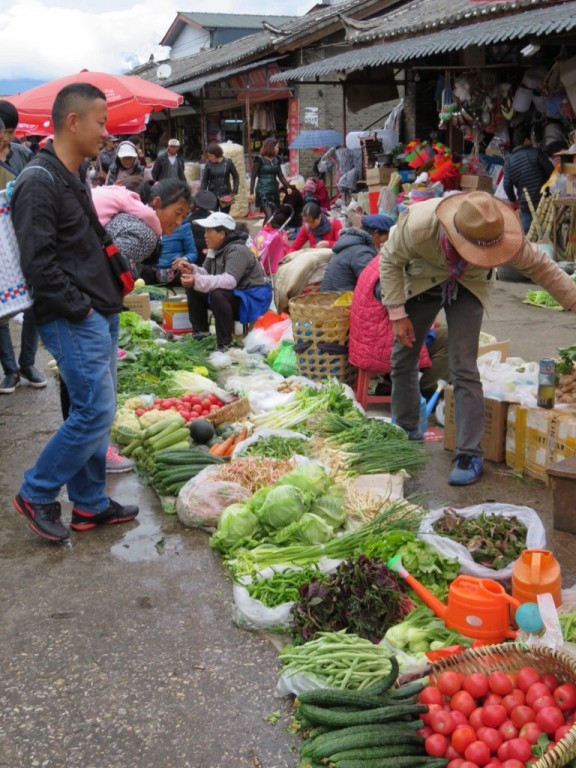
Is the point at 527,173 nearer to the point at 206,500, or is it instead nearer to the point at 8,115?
the point at 8,115

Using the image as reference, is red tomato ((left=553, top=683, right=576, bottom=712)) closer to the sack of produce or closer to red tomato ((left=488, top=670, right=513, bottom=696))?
red tomato ((left=488, top=670, right=513, bottom=696))

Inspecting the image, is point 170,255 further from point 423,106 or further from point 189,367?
point 423,106

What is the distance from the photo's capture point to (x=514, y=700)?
260 cm

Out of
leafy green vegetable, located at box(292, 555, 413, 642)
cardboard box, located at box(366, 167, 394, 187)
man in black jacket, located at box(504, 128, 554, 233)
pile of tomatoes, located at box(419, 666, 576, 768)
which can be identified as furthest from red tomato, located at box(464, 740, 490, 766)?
cardboard box, located at box(366, 167, 394, 187)

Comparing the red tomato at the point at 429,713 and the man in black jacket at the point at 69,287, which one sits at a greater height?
the man in black jacket at the point at 69,287

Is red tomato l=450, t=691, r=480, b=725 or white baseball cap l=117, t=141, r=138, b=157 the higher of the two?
white baseball cap l=117, t=141, r=138, b=157

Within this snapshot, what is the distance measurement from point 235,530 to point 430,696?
60.2 inches

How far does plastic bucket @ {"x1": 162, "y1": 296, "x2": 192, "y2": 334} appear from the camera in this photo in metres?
8.73

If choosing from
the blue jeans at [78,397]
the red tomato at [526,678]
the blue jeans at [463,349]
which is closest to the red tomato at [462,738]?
the red tomato at [526,678]

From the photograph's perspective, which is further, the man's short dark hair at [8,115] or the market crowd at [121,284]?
the man's short dark hair at [8,115]

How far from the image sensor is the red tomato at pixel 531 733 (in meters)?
2.45

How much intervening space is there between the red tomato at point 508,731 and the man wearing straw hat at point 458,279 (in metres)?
2.25

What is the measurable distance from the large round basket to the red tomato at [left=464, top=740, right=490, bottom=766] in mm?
326

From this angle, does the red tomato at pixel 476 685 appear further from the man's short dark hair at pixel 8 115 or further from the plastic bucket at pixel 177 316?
the plastic bucket at pixel 177 316
